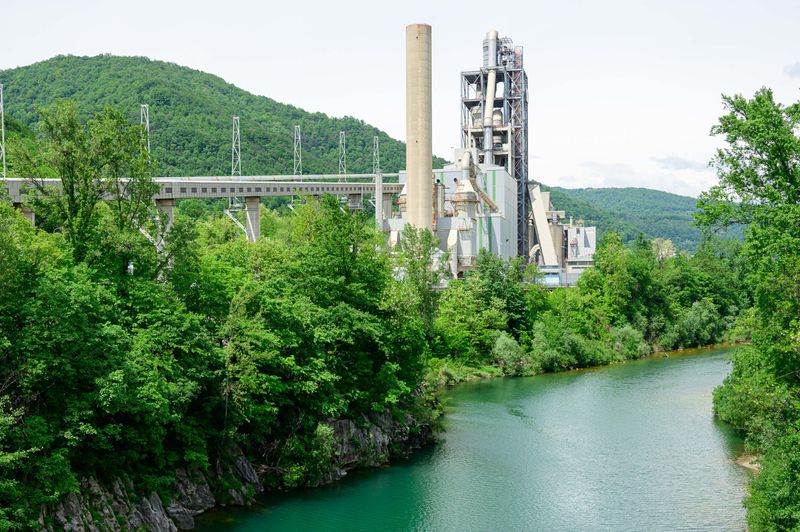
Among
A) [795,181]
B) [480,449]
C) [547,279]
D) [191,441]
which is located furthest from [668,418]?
[547,279]

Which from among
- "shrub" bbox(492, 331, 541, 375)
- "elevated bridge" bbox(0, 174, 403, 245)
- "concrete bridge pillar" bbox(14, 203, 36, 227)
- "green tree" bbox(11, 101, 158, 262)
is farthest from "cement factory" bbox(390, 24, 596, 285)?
"green tree" bbox(11, 101, 158, 262)

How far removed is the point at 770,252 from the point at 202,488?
693 inches

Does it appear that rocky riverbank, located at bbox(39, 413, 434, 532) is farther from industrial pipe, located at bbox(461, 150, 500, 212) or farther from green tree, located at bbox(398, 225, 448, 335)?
industrial pipe, located at bbox(461, 150, 500, 212)

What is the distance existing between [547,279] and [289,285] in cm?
4944

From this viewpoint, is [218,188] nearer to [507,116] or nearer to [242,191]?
[242,191]

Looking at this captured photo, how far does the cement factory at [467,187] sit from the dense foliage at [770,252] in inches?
1138

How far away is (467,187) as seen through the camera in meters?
68.4

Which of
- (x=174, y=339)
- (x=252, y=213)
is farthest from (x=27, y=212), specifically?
(x=252, y=213)

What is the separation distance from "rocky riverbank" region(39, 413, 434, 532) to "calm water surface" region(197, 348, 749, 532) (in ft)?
2.00

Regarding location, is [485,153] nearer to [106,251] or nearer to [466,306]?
[466,306]

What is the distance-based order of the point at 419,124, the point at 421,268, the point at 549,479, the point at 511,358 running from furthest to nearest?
the point at 419,124 < the point at 511,358 < the point at 421,268 < the point at 549,479

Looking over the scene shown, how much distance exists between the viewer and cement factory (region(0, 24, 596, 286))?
54.7 meters

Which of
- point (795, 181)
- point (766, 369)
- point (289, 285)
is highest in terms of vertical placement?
point (795, 181)

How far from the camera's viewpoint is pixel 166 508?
67.8ft
